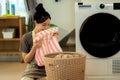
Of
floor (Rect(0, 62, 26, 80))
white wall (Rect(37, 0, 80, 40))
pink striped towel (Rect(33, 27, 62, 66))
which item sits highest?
white wall (Rect(37, 0, 80, 40))

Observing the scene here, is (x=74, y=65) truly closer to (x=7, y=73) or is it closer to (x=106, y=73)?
(x=106, y=73)

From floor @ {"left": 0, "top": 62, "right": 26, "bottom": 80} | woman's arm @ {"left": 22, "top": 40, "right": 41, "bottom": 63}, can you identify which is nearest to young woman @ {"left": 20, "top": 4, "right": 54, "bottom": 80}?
woman's arm @ {"left": 22, "top": 40, "right": 41, "bottom": 63}

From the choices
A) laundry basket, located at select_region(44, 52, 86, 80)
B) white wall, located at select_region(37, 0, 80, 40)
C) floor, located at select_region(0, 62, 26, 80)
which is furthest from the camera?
white wall, located at select_region(37, 0, 80, 40)

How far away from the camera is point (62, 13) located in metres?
4.38

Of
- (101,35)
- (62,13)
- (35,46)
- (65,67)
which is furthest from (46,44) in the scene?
(62,13)

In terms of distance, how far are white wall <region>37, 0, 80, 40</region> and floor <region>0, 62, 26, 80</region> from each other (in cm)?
94

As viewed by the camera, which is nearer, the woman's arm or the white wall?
the woman's arm

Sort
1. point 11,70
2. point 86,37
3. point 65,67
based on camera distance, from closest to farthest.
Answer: point 65,67
point 86,37
point 11,70

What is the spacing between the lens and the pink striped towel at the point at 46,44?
6.41 ft

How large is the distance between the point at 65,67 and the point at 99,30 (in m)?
1.07

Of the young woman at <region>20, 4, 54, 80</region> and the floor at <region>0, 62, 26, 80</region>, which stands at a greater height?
the young woman at <region>20, 4, 54, 80</region>

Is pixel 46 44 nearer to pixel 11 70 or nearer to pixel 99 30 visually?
pixel 99 30

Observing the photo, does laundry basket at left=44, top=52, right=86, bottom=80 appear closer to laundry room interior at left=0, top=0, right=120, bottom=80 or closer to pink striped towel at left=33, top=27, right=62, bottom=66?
laundry room interior at left=0, top=0, right=120, bottom=80

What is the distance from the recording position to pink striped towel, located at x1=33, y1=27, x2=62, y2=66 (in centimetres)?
195
